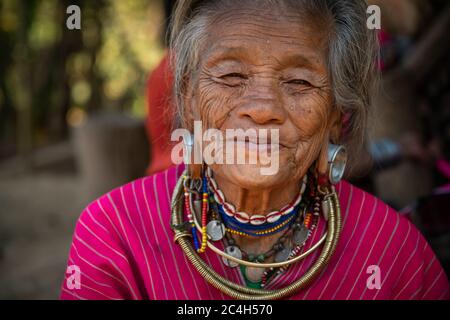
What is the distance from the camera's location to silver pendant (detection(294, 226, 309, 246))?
2.17 m

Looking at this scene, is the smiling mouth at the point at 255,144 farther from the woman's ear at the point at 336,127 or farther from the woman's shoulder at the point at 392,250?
the woman's shoulder at the point at 392,250

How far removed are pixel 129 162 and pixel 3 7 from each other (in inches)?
177

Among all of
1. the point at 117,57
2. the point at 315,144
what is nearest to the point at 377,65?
the point at 315,144

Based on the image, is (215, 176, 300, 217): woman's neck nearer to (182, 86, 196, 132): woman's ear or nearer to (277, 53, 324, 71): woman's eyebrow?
(182, 86, 196, 132): woman's ear

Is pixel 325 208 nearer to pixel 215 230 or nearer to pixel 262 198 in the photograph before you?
pixel 262 198

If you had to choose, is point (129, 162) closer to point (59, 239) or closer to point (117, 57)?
point (59, 239)

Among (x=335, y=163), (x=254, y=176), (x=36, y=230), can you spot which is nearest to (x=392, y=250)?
(x=335, y=163)

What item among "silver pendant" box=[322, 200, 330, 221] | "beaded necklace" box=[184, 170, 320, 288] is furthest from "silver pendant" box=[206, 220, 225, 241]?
"silver pendant" box=[322, 200, 330, 221]

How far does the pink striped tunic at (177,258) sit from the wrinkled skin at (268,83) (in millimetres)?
320

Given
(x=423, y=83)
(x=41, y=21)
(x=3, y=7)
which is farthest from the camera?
(x=41, y=21)

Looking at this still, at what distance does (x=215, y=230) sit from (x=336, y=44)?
77 centimetres

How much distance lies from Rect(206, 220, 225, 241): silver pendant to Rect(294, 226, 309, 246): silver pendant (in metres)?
0.27

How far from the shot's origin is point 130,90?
11.7 meters

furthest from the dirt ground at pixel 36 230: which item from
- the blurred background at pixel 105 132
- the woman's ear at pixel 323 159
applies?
the woman's ear at pixel 323 159
